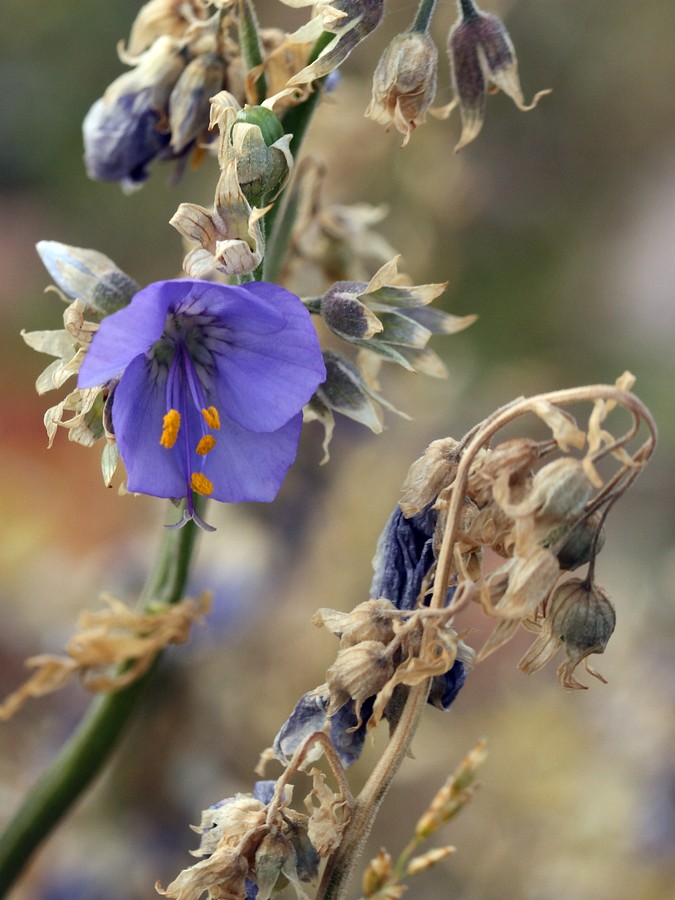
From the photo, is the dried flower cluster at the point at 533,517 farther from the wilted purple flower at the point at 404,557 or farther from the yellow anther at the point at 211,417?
the yellow anther at the point at 211,417

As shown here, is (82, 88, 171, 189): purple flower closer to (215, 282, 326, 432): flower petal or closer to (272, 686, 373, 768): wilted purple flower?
(215, 282, 326, 432): flower petal

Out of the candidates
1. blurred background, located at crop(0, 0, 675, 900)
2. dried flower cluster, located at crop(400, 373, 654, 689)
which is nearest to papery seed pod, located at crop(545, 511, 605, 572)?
dried flower cluster, located at crop(400, 373, 654, 689)

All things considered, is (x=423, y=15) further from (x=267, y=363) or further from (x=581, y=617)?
(x=581, y=617)

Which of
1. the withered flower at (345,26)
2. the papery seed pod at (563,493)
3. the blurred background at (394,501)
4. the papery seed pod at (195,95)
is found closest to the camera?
the papery seed pod at (563,493)

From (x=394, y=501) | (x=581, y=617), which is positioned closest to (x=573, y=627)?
(x=581, y=617)

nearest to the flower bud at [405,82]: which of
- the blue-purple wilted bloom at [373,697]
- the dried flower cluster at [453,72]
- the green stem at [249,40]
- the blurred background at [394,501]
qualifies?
the dried flower cluster at [453,72]
